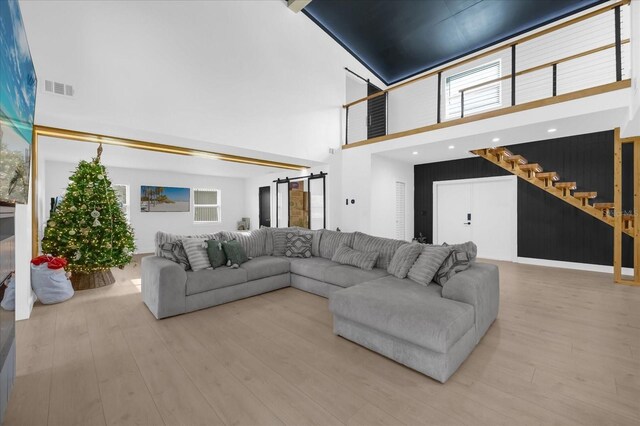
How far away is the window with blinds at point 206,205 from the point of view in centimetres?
854

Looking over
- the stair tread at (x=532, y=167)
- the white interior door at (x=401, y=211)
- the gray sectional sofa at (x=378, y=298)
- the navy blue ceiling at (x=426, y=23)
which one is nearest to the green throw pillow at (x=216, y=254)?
the gray sectional sofa at (x=378, y=298)

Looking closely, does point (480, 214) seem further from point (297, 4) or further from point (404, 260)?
point (297, 4)

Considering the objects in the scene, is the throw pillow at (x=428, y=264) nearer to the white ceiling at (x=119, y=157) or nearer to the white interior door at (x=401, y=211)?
the white interior door at (x=401, y=211)

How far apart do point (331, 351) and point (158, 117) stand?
367 centimetres

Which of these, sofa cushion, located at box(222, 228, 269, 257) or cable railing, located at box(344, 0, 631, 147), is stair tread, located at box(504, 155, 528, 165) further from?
sofa cushion, located at box(222, 228, 269, 257)

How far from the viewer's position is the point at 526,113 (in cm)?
404

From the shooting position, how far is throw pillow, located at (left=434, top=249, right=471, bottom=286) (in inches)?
105

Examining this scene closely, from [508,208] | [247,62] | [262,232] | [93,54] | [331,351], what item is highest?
[247,62]

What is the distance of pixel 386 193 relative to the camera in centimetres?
648

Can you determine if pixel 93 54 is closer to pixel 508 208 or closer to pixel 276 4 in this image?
pixel 276 4

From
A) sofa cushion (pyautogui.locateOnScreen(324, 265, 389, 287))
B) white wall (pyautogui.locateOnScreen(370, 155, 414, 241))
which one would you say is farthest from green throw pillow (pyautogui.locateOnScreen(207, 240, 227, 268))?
white wall (pyautogui.locateOnScreen(370, 155, 414, 241))

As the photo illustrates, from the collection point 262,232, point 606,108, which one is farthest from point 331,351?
point 606,108

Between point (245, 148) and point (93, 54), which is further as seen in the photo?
point (245, 148)

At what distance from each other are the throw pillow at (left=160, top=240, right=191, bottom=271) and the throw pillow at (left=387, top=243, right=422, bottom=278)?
2.49m
